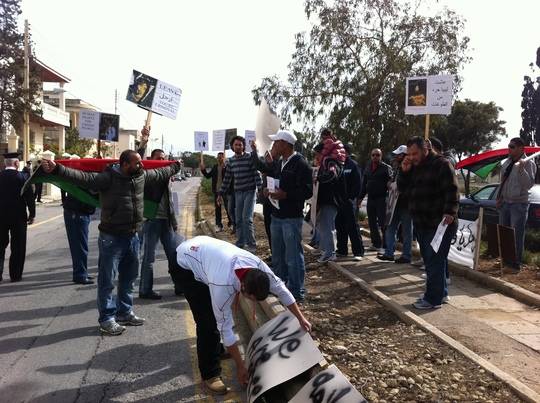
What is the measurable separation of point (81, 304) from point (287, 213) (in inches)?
109

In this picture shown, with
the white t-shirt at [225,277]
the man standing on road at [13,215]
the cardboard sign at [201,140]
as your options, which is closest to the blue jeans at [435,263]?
the white t-shirt at [225,277]

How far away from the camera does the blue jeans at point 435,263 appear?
5.56 m

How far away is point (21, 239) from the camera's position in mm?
7512

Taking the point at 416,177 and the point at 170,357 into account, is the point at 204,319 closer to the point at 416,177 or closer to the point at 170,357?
the point at 170,357

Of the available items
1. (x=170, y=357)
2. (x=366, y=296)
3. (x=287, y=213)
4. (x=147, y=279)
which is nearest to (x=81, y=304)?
(x=147, y=279)

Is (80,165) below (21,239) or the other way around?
the other way around

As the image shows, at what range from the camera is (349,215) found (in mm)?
8164

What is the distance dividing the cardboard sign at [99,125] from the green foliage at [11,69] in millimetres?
18291

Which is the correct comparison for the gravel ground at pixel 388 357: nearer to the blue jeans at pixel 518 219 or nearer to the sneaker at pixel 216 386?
the sneaker at pixel 216 386

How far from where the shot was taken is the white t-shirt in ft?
11.2

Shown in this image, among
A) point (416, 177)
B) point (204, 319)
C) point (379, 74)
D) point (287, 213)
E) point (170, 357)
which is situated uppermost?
point (379, 74)

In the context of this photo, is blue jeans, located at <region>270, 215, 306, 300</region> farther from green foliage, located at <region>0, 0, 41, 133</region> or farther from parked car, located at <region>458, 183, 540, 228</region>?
green foliage, located at <region>0, 0, 41, 133</region>

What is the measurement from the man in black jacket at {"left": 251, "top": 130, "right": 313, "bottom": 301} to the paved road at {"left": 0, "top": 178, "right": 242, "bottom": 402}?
4.31 ft

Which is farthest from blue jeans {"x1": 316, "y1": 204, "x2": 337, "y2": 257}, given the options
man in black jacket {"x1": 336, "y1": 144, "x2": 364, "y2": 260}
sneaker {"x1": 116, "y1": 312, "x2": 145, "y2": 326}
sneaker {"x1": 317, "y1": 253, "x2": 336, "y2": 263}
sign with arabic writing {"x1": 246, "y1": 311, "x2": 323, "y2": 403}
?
sign with arabic writing {"x1": 246, "y1": 311, "x2": 323, "y2": 403}
